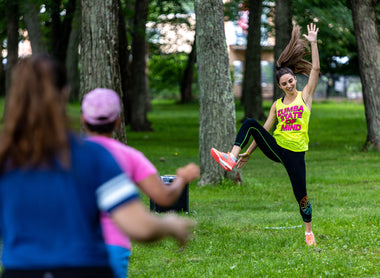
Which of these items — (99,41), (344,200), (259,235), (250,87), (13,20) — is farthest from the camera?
(250,87)

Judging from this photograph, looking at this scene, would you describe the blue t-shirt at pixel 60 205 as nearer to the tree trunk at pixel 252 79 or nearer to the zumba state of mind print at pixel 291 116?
the zumba state of mind print at pixel 291 116

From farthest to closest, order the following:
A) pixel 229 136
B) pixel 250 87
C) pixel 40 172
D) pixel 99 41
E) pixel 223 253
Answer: pixel 250 87, pixel 229 136, pixel 99 41, pixel 223 253, pixel 40 172

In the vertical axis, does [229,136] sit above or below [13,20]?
below

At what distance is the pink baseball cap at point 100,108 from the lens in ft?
10.1

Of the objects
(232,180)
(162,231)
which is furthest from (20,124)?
(232,180)

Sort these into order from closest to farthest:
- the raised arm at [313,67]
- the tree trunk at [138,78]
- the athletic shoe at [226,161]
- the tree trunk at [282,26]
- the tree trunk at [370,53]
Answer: the raised arm at [313,67] → the athletic shoe at [226,161] → the tree trunk at [370,53] → the tree trunk at [282,26] → the tree trunk at [138,78]

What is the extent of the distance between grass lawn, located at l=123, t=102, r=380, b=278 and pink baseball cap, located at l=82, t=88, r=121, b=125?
149 inches

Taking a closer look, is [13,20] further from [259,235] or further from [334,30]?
[259,235]

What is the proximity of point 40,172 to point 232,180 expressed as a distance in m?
10.6

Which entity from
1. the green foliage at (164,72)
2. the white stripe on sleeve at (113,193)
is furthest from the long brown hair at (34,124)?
the green foliage at (164,72)

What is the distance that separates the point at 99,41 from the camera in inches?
408

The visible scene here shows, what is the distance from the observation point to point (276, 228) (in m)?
8.94

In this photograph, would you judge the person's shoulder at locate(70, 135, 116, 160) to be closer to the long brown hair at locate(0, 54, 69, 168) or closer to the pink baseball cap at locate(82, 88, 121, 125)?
the long brown hair at locate(0, 54, 69, 168)

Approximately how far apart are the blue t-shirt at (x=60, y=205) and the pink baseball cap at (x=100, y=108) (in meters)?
0.38
